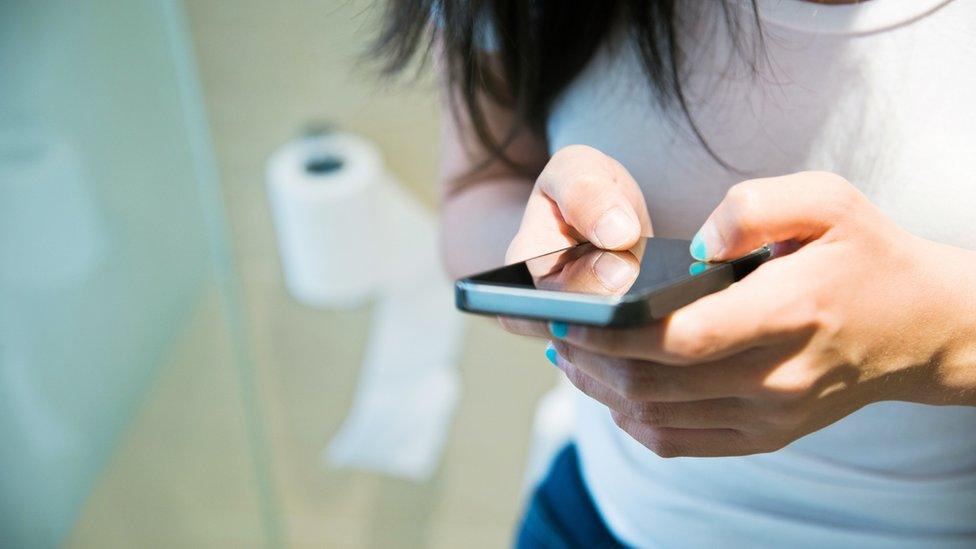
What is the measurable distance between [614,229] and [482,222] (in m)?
0.19

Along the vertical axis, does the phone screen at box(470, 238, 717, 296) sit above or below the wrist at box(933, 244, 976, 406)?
above

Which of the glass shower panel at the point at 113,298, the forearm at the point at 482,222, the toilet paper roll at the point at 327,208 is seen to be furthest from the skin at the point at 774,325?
the toilet paper roll at the point at 327,208

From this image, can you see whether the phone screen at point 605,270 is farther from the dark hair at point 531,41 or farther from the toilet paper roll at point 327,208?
the toilet paper roll at point 327,208

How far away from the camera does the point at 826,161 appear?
1.06 feet

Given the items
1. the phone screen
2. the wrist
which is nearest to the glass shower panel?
the phone screen

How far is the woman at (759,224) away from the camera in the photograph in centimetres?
24

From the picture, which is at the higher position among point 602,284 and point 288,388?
point 602,284

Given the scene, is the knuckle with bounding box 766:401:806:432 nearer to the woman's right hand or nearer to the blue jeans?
the woman's right hand

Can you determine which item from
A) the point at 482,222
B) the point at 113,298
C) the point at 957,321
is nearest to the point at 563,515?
the point at 482,222

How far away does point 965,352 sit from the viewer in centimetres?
29

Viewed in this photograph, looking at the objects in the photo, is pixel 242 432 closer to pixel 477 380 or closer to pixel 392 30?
pixel 477 380

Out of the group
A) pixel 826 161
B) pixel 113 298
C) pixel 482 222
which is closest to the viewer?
pixel 826 161

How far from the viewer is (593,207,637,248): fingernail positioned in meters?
0.28

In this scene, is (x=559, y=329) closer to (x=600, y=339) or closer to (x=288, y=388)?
(x=600, y=339)
